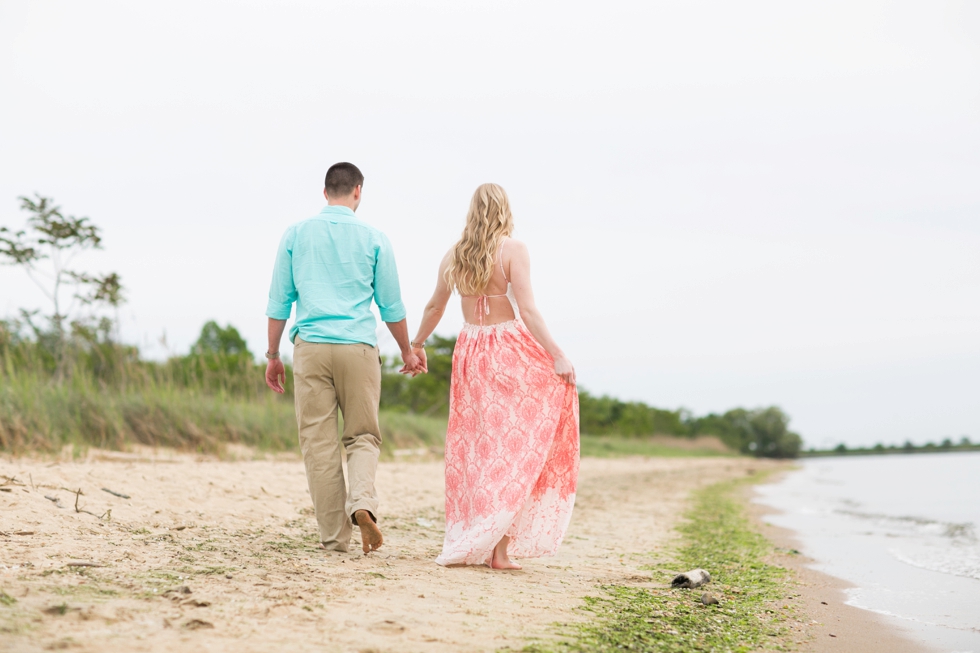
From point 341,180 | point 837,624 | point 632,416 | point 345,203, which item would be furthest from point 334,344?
point 632,416

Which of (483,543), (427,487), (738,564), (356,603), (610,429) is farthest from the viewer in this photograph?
(610,429)

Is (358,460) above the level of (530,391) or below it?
below

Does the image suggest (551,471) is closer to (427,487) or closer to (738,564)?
(738,564)

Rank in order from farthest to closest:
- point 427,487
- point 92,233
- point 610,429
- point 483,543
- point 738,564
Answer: point 610,429, point 92,233, point 427,487, point 738,564, point 483,543

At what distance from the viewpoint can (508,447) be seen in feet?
14.2

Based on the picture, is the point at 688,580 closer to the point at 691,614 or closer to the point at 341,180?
the point at 691,614

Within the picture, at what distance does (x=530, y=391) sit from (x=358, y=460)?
3.41 ft

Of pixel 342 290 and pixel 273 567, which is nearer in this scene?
pixel 273 567

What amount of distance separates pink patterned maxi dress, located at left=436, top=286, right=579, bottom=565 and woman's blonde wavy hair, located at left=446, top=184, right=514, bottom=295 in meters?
0.17

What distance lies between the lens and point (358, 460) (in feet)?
14.1

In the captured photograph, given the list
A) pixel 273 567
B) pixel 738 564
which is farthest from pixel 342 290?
pixel 738 564

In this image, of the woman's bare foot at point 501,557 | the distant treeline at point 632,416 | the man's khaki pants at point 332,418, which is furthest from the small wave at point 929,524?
the distant treeline at point 632,416

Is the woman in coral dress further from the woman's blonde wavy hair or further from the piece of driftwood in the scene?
the piece of driftwood

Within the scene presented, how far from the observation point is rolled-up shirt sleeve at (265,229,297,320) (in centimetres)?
442
